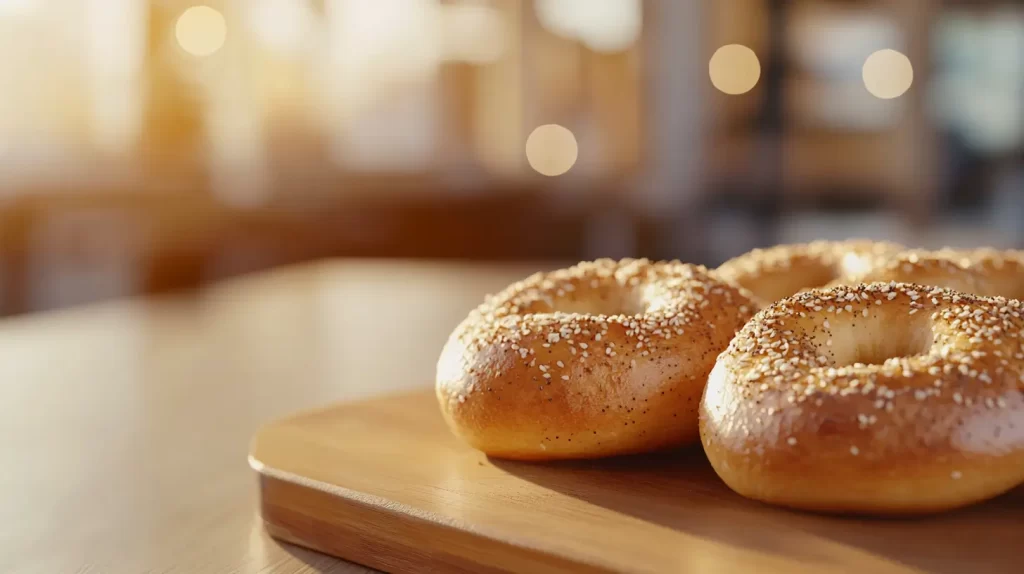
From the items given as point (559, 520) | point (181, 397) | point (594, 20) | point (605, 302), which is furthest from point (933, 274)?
point (594, 20)

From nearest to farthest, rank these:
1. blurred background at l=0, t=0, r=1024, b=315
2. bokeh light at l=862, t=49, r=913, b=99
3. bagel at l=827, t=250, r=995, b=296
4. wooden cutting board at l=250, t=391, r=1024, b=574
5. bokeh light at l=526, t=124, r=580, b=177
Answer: wooden cutting board at l=250, t=391, r=1024, b=574
bagel at l=827, t=250, r=995, b=296
blurred background at l=0, t=0, r=1024, b=315
bokeh light at l=862, t=49, r=913, b=99
bokeh light at l=526, t=124, r=580, b=177

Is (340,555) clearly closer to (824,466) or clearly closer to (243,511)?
(243,511)

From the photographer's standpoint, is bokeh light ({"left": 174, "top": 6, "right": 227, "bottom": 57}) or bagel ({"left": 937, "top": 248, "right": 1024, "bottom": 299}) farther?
bokeh light ({"left": 174, "top": 6, "right": 227, "bottom": 57})

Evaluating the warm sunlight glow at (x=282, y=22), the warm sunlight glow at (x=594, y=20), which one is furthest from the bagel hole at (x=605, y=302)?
the warm sunlight glow at (x=594, y=20)

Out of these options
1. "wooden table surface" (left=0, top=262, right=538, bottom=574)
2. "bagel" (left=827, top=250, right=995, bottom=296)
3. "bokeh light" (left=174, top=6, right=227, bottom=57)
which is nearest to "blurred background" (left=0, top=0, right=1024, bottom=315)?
"bokeh light" (left=174, top=6, right=227, bottom=57)

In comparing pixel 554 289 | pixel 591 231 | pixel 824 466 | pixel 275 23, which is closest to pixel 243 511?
pixel 554 289

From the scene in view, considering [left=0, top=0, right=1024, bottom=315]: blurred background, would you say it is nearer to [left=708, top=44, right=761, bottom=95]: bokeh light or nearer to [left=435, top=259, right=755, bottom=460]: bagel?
[left=708, top=44, right=761, bottom=95]: bokeh light
